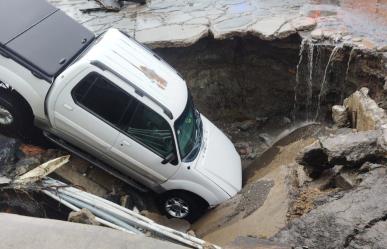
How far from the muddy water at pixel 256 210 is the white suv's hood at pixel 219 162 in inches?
8.9

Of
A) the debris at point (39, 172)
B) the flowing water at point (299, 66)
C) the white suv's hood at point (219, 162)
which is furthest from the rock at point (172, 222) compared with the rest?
the flowing water at point (299, 66)

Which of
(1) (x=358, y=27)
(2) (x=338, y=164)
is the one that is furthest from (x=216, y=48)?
(2) (x=338, y=164)

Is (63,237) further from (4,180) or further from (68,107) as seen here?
(68,107)

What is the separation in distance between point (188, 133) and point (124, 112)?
116 centimetres

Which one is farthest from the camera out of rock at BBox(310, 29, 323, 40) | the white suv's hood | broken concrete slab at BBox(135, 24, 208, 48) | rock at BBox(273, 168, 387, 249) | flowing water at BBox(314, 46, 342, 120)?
broken concrete slab at BBox(135, 24, 208, 48)

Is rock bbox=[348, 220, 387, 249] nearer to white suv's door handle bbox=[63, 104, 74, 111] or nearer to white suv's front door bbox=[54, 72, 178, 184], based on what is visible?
white suv's front door bbox=[54, 72, 178, 184]

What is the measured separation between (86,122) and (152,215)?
1.79 metres

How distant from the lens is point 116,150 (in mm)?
7172

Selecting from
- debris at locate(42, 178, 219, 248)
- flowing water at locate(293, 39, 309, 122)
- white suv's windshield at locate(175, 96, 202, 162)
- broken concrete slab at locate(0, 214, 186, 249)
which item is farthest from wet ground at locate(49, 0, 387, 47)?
broken concrete slab at locate(0, 214, 186, 249)

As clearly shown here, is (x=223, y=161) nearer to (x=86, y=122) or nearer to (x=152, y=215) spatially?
(x=152, y=215)

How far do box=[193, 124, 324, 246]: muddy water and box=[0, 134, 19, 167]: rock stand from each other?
9.86 feet

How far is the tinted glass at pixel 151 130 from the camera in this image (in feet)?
23.0

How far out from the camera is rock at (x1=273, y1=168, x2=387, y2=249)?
16.3 feet

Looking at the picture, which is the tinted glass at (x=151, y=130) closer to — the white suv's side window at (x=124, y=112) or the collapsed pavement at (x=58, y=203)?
the white suv's side window at (x=124, y=112)
